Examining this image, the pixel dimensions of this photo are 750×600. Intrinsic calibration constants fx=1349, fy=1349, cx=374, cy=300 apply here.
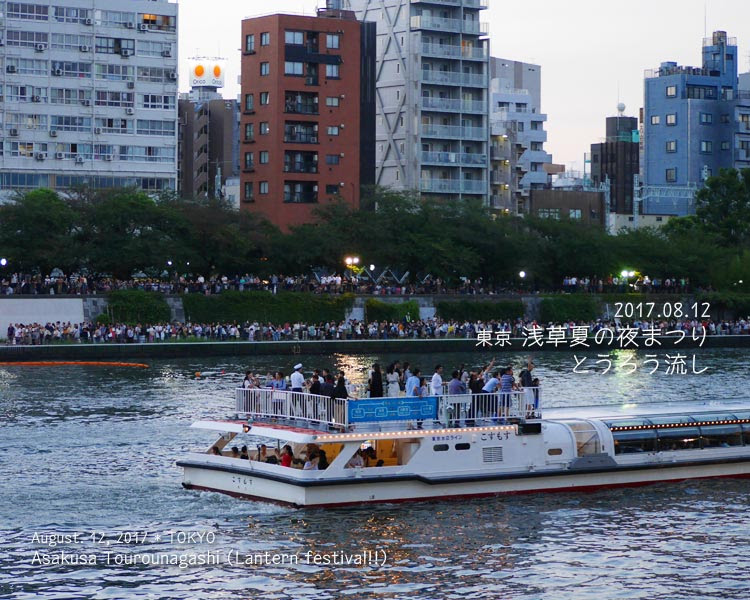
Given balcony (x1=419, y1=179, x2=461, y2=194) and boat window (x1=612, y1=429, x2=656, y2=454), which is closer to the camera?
boat window (x1=612, y1=429, x2=656, y2=454)

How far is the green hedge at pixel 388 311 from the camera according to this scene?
345ft

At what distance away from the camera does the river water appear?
30188 millimetres

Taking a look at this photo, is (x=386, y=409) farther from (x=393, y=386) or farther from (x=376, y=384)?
(x=393, y=386)

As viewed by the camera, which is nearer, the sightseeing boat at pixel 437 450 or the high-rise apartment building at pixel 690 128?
the sightseeing boat at pixel 437 450

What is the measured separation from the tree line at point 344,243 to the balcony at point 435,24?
30090 millimetres

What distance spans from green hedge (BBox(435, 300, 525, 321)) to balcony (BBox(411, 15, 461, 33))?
42.9 meters

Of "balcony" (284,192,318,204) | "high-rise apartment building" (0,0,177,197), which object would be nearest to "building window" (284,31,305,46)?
"high-rise apartment building" (0,0,177,197)

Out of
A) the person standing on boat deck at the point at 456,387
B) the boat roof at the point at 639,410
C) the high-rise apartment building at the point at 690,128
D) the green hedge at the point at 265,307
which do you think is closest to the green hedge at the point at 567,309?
the green hedge at the point at 265,307

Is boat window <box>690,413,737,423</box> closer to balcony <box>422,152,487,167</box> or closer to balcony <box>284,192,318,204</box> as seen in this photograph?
balcony <box>284,192,318,204</box>

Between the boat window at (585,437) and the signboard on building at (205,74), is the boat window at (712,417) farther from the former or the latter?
the signboard on building at (205,74)

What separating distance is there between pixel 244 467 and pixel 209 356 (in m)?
52.7

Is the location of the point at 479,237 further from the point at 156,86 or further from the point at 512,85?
the point at 512,85

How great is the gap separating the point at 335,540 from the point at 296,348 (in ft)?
195

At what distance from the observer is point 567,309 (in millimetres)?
112562
